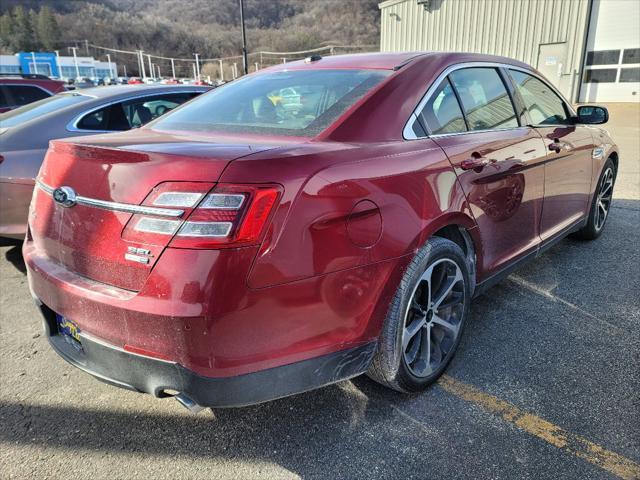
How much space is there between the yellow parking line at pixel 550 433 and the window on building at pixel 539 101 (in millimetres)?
1948

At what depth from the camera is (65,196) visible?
78.2 inches

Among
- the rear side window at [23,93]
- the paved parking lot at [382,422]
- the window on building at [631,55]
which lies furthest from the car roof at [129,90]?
the window on building at [631,55]

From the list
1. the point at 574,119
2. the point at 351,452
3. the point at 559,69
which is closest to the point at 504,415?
the point at 351,452

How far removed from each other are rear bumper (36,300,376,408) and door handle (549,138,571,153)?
218 cm

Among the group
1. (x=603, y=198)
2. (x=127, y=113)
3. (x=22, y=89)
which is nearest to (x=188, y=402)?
(x=127, y=113)

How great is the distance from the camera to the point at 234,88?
9.80ft

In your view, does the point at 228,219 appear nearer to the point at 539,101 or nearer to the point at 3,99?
the point at 539,101

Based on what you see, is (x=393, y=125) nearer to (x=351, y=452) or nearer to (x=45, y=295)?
(x=351, y=452)

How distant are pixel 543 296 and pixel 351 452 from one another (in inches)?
85.5

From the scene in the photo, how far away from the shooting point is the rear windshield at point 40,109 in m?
4.55

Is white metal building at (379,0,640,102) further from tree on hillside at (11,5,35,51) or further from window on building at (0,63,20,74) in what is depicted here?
tree on hillside at (11,5,35,51)

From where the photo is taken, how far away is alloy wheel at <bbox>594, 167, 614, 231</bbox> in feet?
15.3

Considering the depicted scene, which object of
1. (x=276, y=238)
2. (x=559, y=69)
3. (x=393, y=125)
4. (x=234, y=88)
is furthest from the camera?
(x=559, y=69)

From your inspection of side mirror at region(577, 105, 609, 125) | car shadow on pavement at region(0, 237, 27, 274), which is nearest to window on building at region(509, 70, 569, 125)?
side mirror at region(577, 105, 609, 125)
